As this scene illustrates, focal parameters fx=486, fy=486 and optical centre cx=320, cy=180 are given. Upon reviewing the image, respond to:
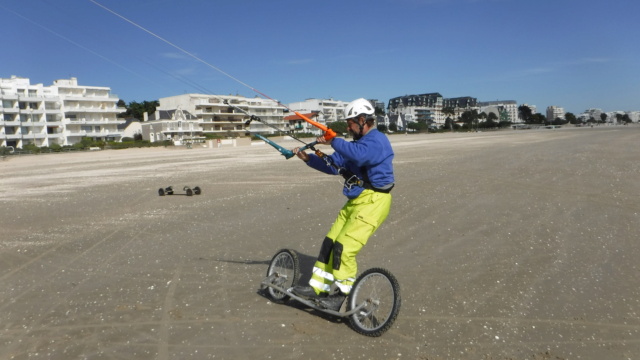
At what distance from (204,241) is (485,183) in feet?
32.0

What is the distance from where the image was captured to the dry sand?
4.32m

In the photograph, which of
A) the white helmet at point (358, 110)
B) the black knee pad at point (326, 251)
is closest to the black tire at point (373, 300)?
the black knee pad at point (326, 251)

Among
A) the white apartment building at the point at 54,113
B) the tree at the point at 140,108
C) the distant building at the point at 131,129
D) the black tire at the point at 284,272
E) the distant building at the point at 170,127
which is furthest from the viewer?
the tree at the point at 140,108

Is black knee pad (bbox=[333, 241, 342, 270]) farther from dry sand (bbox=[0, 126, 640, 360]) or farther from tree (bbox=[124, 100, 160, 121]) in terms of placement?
tree (bbox=[124, 100, 160, 121])

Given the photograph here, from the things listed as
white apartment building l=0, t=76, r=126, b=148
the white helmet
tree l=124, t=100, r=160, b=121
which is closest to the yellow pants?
the white helmet

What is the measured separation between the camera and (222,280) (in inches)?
242

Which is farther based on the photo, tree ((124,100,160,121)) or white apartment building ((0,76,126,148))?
tree ((124,100,160,121))

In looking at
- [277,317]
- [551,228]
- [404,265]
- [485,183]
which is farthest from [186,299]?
[485,183]

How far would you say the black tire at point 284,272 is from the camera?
535 cm

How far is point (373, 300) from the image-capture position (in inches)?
177

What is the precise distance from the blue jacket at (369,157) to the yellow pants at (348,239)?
12cm

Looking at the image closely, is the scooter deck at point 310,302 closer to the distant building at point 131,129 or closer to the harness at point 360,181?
the harness at point 360,181

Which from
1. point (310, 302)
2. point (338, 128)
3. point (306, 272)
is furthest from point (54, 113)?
point (310, 302)

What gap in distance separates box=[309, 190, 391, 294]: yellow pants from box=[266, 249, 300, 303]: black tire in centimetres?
63
